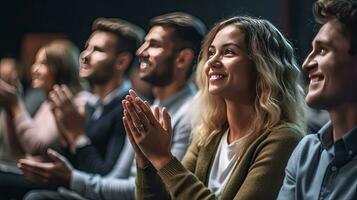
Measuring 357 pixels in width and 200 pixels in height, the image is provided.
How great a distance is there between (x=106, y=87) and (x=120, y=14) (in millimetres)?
194

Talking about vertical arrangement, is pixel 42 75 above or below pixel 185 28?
below

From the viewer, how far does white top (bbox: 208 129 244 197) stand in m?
1.15

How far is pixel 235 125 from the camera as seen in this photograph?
3.91 ft


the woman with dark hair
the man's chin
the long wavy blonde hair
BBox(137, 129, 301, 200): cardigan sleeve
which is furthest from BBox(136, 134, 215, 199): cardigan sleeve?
the woman with dark hair

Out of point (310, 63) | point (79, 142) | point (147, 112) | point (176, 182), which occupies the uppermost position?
point (310, 63)

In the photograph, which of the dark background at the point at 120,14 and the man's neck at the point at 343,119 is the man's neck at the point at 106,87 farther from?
the man's neck at the point at 343,119

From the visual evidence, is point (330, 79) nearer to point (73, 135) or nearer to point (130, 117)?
point (130, 117)

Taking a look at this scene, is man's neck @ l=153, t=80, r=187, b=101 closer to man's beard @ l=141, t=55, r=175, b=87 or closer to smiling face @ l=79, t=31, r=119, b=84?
man's beard @ l=141, t=55, r=175, b=87

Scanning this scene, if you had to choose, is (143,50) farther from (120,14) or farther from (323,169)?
(323,169)

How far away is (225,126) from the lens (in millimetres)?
1236

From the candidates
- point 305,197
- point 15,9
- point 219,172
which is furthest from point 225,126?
point 15,9

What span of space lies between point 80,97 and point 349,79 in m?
0.83

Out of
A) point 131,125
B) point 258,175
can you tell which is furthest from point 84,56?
point 258,175

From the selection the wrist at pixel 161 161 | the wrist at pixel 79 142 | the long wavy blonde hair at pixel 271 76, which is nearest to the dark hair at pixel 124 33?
the wrist at pixel 79 142
